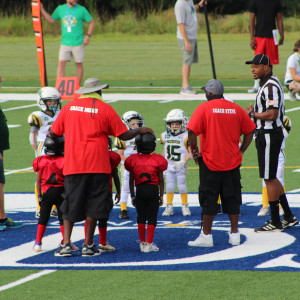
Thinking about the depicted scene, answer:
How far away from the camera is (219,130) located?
8586mm

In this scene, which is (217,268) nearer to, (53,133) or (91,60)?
(53,133)

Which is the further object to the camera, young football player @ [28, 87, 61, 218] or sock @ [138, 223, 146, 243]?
young football player @ [28, 87, 61, 218]

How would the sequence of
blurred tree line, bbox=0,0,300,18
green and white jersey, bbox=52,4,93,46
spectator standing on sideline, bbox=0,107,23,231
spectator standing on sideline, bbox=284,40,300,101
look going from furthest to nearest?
blurred tree line, bbox=0,0,300,18 → green and white jersey, bbox=52,4,93,46 → spectator standing on sideline, bbox=284,40,300,101 → spectator standing on sideline, bbox=0,107,23,231

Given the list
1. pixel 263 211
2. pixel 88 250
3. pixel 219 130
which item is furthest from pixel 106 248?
pixel 263 211

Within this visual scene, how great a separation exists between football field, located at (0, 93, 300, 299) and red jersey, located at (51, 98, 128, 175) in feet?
3.15

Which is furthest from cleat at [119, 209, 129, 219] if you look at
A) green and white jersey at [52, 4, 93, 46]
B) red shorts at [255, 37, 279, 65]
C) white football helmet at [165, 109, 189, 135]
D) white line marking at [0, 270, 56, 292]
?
green and white jersey at [52, 4, 93, 46]

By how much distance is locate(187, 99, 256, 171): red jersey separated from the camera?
8.59m

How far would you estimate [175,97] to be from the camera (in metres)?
20.9

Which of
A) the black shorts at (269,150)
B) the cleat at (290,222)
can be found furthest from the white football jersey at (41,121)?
the cleat at (290,222)

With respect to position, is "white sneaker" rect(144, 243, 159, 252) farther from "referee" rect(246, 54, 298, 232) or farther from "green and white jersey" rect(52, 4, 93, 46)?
"green and white jersey" rect(52, 4, 93, 46)

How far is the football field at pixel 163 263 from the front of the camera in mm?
6973

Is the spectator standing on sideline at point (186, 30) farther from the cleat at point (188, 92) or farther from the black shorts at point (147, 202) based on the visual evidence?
the black shorts at point (147, 202)

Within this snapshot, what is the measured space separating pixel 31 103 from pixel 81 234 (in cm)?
1181

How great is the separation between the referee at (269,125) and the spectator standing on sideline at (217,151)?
1.81 feet
